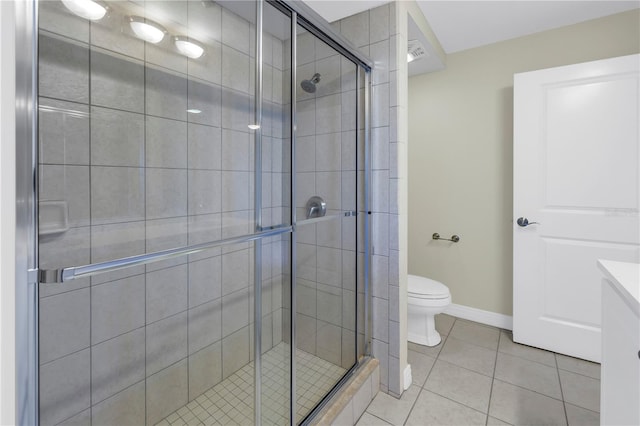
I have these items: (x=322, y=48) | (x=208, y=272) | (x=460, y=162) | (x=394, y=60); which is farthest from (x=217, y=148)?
(x=460, y=162)

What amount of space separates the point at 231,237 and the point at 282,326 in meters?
A: 0.46

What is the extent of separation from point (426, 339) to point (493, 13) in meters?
2.38

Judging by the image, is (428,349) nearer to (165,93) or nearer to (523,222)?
(523,222)

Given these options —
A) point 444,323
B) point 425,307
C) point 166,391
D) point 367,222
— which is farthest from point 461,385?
point 166,391

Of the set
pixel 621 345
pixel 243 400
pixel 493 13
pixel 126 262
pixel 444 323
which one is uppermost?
pixel 493 13

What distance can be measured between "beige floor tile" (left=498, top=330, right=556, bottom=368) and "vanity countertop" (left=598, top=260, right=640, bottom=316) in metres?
1.37

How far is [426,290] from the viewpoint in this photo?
2287 mm

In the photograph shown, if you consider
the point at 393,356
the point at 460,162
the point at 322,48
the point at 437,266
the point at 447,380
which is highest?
the point at 322,48

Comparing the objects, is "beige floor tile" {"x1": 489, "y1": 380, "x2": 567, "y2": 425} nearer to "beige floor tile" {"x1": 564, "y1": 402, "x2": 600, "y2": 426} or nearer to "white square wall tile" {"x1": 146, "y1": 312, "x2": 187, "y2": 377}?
"beige floor tile" {"x1": 564, "y1": 402, "x2": 600, "y2": 426}

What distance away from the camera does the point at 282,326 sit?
4.26ft

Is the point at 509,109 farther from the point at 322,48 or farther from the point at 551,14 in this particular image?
the point at 322,48

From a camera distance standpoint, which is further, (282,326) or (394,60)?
(394,60)

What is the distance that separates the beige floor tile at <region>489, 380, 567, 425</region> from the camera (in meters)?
1.56

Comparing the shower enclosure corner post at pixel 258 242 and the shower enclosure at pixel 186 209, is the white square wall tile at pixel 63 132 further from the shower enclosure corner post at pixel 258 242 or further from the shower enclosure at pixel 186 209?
the shower enclosure corner post at pixel 258 242
